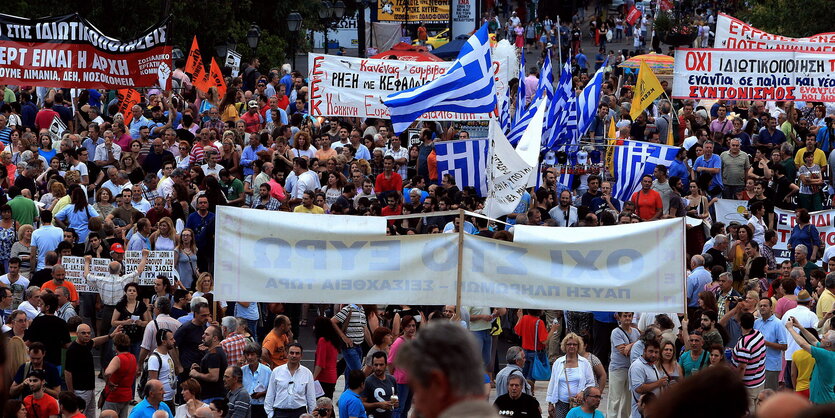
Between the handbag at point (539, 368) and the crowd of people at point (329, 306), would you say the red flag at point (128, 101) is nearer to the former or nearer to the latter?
the crowd of people at point (329, 306)

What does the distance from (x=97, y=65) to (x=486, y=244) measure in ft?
43.0

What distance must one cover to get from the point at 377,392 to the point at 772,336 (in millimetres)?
3852

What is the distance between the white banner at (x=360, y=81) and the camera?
22766 mm

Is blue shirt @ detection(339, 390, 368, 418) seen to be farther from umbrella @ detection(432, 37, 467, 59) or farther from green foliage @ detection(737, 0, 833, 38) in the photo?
green foliage @ detection(737, 0, 833, 38)

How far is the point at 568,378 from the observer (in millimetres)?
12375

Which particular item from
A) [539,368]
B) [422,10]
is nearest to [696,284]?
[539,368]

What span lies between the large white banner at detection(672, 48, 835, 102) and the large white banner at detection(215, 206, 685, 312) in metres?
12.6

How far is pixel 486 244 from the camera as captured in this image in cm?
1009

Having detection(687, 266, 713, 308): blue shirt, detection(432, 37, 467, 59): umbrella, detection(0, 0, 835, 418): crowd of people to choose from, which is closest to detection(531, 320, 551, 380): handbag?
detection(0, 0, 835, 418): crowd of people

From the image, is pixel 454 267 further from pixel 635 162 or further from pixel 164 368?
pixel 635 162

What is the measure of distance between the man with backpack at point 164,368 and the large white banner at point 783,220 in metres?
8.15

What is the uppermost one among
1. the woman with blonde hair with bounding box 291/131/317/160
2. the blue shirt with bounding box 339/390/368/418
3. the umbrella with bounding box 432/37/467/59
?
the umbrella with bounding box 432/37/467/59

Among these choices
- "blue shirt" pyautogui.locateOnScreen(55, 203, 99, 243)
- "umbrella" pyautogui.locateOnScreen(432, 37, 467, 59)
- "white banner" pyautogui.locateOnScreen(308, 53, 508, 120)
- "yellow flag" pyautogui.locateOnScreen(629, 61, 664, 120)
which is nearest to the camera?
"blue shirt" pyautogui.locateOnScreen(55, 203, 99, 243)

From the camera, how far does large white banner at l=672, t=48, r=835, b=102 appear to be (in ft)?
73.4
